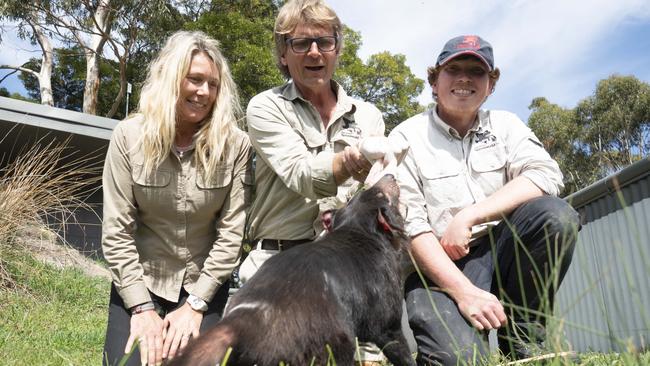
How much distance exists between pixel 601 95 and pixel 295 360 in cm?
3469

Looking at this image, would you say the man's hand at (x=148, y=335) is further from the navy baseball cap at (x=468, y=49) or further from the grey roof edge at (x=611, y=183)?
the grey roof edge at (x=611, y=183)

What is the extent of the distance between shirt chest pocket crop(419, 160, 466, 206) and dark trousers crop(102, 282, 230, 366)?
149 cm

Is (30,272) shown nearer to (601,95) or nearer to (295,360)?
(295,360)

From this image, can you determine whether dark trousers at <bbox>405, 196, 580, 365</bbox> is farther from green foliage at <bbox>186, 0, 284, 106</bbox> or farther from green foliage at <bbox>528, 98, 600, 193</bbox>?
green foliage at <bbox>528, 98, 600, 193</bbox>

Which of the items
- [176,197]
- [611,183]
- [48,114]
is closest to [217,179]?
[176,197]

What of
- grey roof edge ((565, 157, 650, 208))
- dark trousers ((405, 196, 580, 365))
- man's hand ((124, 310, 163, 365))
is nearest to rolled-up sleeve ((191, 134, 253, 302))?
man's hand ((124, 310, 163, 365))

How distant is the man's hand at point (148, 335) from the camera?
10.3 feet

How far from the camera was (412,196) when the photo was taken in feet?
11.2

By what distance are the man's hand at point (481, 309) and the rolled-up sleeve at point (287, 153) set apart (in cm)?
93

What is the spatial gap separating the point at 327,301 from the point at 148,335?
1.37 meters

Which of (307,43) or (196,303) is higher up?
(307,43)

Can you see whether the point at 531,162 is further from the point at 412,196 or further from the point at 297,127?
the point at 297,127

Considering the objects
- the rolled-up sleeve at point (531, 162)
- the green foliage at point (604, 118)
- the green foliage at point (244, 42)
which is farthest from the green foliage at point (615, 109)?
the rolled-up sleeve at point (531, 162)

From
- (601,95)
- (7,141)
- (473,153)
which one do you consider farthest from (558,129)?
(473,153)
